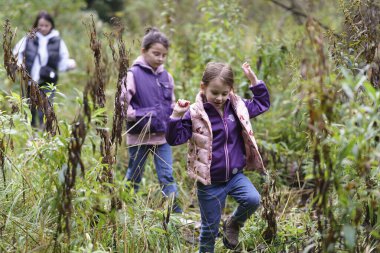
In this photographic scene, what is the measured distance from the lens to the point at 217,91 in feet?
12.6

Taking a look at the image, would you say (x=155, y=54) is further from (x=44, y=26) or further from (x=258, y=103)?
(x=44, y=26)

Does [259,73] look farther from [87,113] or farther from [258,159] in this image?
[87,113]

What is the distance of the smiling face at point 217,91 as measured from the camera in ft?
12.6

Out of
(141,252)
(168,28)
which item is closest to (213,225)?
(141,252)

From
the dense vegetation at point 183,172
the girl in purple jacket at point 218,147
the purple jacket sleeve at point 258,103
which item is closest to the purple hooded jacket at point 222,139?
the girl in purple jacket at point 218,147

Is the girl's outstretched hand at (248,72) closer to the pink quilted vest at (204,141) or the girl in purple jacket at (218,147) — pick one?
the girl in purple jacket at (218,147)

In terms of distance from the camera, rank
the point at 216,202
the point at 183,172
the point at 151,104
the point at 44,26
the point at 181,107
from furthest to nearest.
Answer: the point at 44,26 < the point at 183,172 < the point at 151,104 < the point at 216,202 < the point at 181,107

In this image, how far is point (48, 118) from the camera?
12.8 feet

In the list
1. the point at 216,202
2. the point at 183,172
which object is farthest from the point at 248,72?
the point at 183,172

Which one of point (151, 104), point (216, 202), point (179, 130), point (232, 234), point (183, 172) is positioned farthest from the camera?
point (183, 172)

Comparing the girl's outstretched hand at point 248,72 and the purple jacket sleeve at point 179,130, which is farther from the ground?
the girl's outstretched hand at point 248,72

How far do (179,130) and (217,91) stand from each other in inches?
15.3

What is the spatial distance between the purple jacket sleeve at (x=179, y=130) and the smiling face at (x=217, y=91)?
21cm

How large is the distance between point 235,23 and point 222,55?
0.48m
